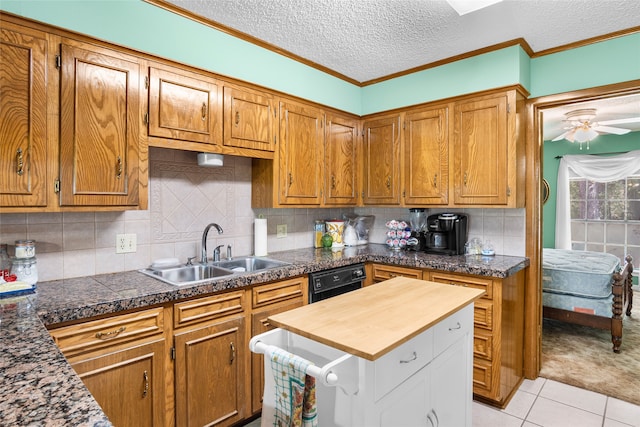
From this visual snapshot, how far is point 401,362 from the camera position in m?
1.33

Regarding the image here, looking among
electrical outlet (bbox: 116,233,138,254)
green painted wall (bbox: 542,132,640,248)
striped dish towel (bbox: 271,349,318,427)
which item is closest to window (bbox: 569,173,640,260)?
green painted wall (bbox: 542,132,640,248)

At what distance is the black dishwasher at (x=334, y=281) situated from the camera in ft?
8.24

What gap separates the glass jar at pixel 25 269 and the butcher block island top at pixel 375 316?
4.12 feet

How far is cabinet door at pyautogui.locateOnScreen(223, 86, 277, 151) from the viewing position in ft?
7.88

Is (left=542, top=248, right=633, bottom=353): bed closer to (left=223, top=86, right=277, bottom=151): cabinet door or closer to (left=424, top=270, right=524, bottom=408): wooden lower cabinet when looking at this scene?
(left=424, top=270, right=524, bottom=408): wooden lower cabinet

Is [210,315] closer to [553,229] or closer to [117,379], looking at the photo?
[117,379]

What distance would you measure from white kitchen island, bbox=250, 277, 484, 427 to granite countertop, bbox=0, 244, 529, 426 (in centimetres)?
61

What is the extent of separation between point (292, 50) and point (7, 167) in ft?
6.47

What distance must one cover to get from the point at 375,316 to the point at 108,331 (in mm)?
1180

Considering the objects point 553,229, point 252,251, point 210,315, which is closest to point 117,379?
point 210,315

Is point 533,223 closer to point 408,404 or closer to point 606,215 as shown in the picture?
point 408,404

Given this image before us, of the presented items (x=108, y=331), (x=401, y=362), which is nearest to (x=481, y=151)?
(x=401, y=362)

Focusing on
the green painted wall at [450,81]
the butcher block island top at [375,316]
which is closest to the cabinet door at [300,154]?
the green painted wall at [450,81]

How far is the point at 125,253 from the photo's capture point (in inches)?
86.9
